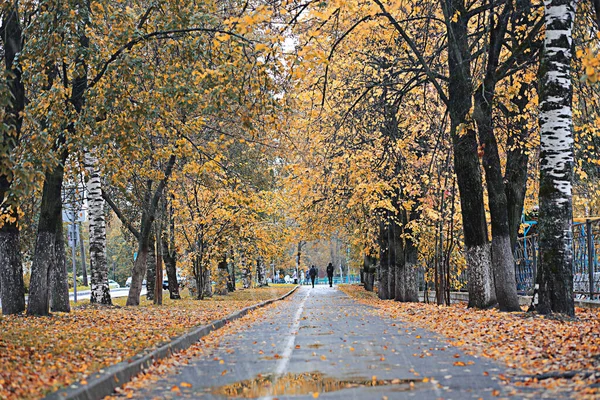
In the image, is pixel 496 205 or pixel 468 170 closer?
pixel 496 205

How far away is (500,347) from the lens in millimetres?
11922

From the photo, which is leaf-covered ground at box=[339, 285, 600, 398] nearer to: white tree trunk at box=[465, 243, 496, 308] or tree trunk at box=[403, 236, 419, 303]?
white tree trunk at box=[465, 243, 496, 308]

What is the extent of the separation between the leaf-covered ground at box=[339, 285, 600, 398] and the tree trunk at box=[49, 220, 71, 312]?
9085 mm

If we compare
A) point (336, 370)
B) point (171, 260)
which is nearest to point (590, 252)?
point (336, 370)

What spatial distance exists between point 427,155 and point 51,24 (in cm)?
1518

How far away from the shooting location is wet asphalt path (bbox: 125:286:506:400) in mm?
8391

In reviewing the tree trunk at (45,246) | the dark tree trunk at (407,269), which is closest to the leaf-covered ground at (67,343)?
the tree trunk at (45,246)

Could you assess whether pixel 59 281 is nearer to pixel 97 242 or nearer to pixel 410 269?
pixel 97 242

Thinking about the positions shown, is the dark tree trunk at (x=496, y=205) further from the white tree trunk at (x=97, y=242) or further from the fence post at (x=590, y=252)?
the white tree trunk at (x=97, y=242)

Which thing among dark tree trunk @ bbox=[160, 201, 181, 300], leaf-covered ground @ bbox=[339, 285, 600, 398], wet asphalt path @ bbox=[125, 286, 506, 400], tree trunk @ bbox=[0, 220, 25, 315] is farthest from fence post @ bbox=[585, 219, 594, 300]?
dark tree trunk @ bbox=[160, 201, 181, 300]

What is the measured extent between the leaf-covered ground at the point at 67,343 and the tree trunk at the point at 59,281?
923 millimetres

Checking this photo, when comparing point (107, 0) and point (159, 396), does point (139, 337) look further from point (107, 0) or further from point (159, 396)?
point (107, 0)

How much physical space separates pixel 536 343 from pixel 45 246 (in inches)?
452

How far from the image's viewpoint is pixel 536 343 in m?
11.7
